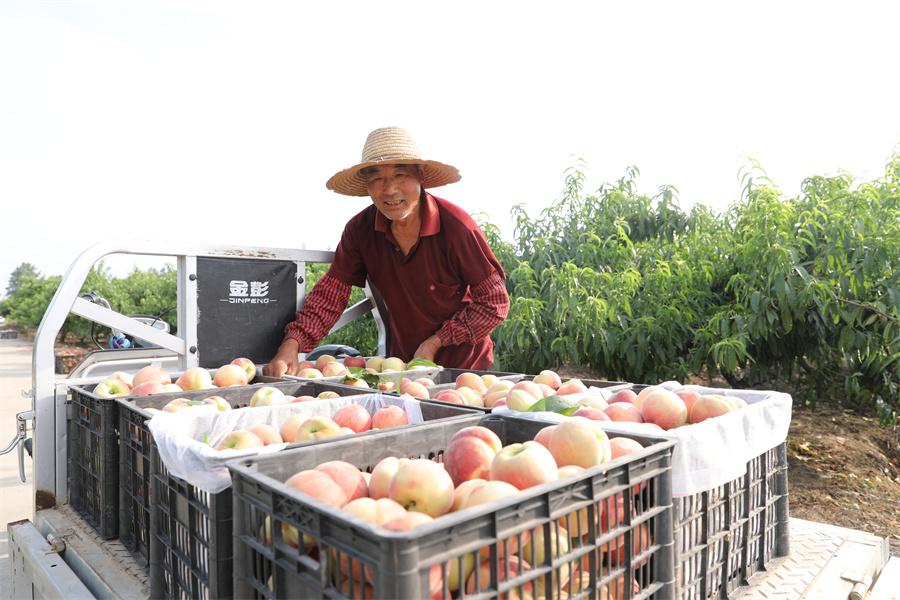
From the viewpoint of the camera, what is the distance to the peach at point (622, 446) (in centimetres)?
132

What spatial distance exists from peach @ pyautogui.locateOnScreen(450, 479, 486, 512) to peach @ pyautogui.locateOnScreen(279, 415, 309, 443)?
621 mm

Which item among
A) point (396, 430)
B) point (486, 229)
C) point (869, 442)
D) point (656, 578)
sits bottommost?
point (869, 442)

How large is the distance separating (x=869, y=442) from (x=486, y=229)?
373 centimetres

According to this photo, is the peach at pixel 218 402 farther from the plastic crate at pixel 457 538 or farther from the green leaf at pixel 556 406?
the green leaf at pixel 556 406

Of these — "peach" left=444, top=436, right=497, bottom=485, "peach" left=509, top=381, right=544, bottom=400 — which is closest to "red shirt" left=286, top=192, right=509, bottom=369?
"peach" left=509, top=381, right=544, bottom=400

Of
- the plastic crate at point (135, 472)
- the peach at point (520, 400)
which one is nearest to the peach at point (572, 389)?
the peach at point (520, 400)

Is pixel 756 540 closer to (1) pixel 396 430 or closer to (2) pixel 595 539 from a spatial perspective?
(2) pixel 595 539

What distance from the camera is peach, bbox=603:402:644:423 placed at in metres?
1.70

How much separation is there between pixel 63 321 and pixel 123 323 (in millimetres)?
329

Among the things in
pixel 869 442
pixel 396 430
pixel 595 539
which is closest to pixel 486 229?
pixel 869 442

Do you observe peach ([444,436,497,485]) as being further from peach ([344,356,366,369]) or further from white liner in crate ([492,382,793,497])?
peach ([344,356,366,369])

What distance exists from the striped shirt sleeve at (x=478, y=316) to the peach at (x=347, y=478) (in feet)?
6.65

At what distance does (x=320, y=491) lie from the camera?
43.0 inches

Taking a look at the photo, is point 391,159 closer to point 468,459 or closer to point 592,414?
point 592,414
